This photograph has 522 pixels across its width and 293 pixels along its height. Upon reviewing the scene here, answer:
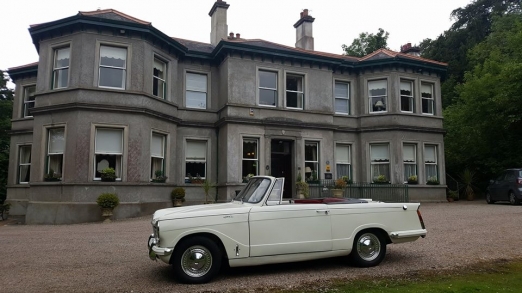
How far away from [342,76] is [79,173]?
1336 centimetres

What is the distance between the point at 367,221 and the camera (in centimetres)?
604

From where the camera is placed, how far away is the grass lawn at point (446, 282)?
15.7ft

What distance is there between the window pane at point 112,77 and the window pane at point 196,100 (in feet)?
11.7

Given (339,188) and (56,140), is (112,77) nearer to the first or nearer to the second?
(56,140)

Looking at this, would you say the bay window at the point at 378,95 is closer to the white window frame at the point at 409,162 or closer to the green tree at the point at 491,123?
the white window frame at the point at 409,162

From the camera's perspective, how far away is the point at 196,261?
5227 mm

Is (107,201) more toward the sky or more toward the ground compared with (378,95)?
more toward the ground

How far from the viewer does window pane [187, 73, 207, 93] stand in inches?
702

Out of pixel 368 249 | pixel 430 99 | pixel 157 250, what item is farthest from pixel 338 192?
pixel 157 250

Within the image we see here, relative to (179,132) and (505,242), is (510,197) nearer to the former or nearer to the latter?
(505,242)

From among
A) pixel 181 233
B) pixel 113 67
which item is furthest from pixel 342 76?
pixel 181 233

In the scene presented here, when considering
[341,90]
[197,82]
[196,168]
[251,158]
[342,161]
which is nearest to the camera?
[251,158]

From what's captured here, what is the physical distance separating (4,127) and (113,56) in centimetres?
1652

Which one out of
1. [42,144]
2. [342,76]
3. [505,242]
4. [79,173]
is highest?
[342,76]
